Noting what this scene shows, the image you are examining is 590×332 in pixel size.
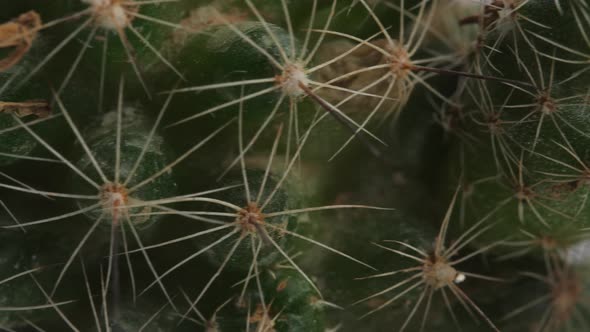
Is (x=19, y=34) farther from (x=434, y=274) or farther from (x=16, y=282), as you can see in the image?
(x=434, y=274)

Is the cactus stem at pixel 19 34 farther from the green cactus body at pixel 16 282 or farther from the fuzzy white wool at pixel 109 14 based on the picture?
the green cactus body at pixel 16 282

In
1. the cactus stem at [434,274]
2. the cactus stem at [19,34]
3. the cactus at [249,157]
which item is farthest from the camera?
the cactus stem at [434,274]

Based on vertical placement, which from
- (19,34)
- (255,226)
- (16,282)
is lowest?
(16,282)

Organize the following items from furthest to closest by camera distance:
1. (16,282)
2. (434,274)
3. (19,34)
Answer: (434,274), (16,282), (19,34)

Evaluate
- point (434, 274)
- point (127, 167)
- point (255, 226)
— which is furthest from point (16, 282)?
point (434, 274)

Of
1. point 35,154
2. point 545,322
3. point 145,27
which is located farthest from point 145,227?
point 545,322

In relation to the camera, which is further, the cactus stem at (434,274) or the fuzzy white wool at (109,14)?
the cactus stem at (434,274)

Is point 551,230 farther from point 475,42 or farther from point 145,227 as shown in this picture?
point 145,227

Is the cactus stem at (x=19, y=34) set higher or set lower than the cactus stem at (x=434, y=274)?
higher

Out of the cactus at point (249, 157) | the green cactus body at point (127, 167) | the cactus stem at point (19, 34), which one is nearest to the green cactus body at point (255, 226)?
the cactus at point (249, 157)
